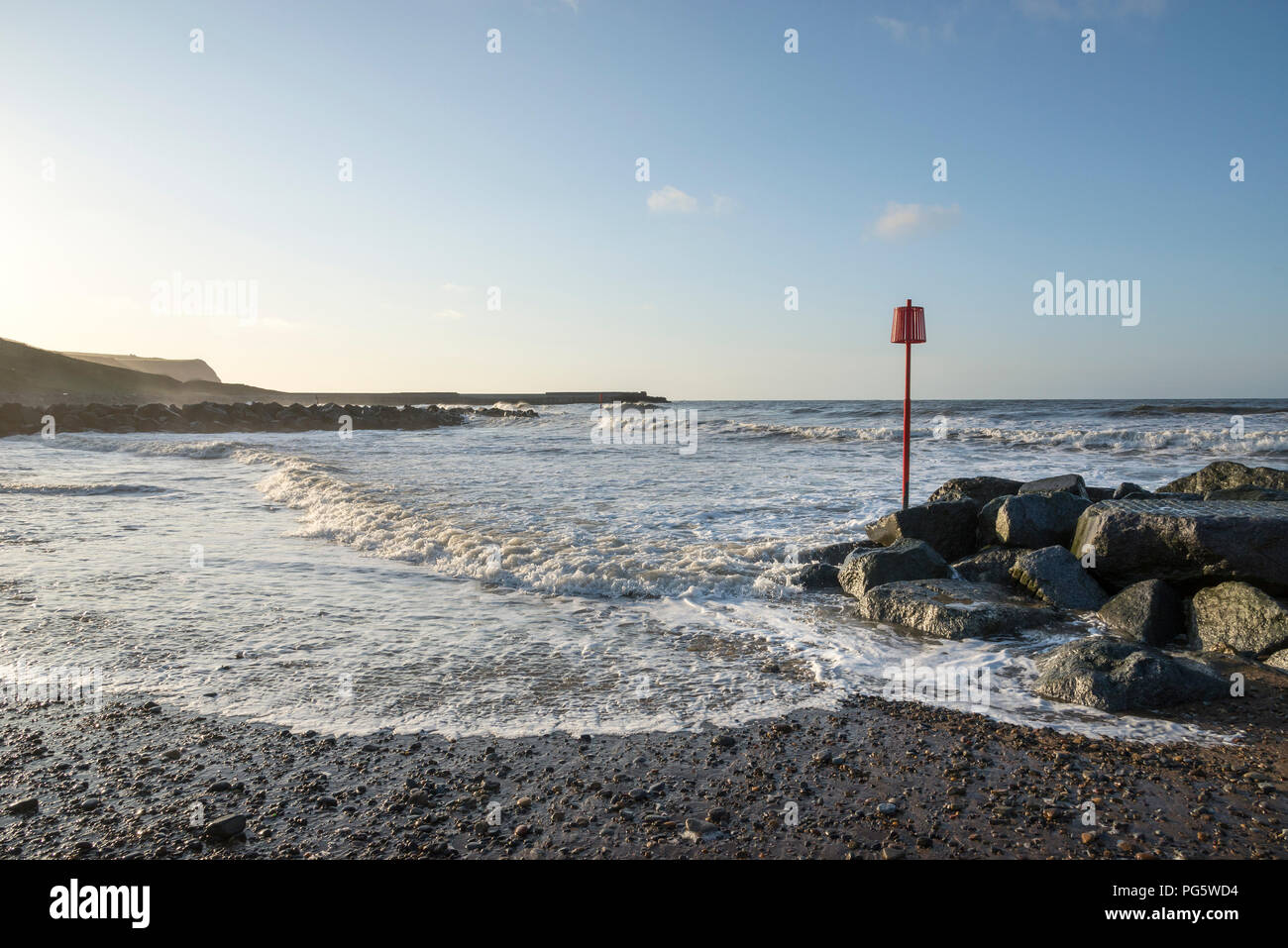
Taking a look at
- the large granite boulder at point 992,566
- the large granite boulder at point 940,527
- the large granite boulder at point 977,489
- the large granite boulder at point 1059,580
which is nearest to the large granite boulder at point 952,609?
the large granite boulder at point 1059,580

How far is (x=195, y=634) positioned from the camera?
523 centimetres

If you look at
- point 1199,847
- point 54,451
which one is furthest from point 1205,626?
point 54,451

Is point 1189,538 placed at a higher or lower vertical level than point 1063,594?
higher

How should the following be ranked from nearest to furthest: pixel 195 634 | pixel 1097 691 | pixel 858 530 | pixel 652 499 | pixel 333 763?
pixel 333 763
pixel 1097 691
pixel 195 634
pixel 858 530
pixel 652 499

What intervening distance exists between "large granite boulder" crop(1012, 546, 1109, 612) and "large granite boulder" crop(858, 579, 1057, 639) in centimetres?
15

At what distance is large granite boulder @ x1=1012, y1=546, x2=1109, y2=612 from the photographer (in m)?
6.12

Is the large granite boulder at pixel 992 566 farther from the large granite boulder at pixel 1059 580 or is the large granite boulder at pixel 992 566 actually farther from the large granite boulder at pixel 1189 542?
the large granite boulder at pixel 1189 542

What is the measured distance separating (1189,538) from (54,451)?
1101 inches

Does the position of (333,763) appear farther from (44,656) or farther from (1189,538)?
(1189,538)

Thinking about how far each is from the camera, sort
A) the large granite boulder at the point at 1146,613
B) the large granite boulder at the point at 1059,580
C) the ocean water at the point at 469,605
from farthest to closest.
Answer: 1. the large granite boulder at the point at 1059,580
2. the large granite boulder at the point at 1146,613
3. the ocean water at the point at 469,605

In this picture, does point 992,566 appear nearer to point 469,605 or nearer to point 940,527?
point 940,527

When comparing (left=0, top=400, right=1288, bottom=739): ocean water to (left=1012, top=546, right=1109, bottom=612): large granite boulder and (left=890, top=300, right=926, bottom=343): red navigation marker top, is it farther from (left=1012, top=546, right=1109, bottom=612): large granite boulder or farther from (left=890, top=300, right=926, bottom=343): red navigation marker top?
(left=890, top=300, right=926, bottom=343): red navigation marker top

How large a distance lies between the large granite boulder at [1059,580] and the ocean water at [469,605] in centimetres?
81

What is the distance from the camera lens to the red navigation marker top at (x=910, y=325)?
354 inches
